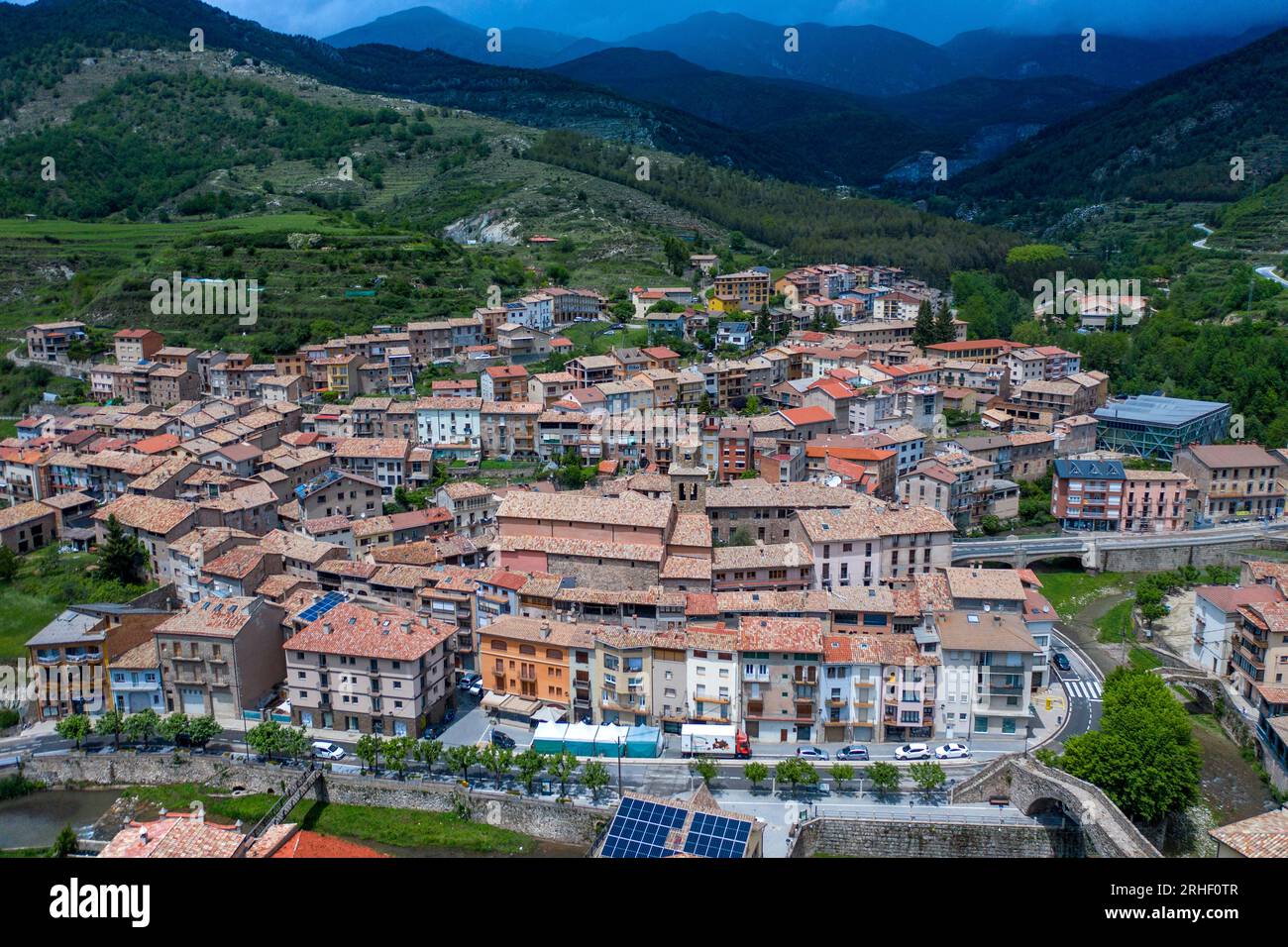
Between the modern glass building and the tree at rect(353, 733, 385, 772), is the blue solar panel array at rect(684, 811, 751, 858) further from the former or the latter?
the modern glass building

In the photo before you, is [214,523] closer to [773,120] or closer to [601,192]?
[601,192]

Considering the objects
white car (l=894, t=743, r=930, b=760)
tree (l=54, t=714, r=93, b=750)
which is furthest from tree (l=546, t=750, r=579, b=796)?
tree (l=54, t=714, r=93, b=750)

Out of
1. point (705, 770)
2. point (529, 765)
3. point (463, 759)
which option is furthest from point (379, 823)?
point (705, 770)

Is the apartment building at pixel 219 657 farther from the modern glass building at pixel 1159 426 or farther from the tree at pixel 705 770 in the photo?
the modern glass building at pixel 1159 426

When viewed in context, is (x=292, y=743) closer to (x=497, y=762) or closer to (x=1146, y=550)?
(x=497, y=762)

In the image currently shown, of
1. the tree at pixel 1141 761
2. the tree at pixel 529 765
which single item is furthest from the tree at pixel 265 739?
the tree at pixel 1141 761

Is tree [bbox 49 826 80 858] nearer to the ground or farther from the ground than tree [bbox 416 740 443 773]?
nearer to the ground
